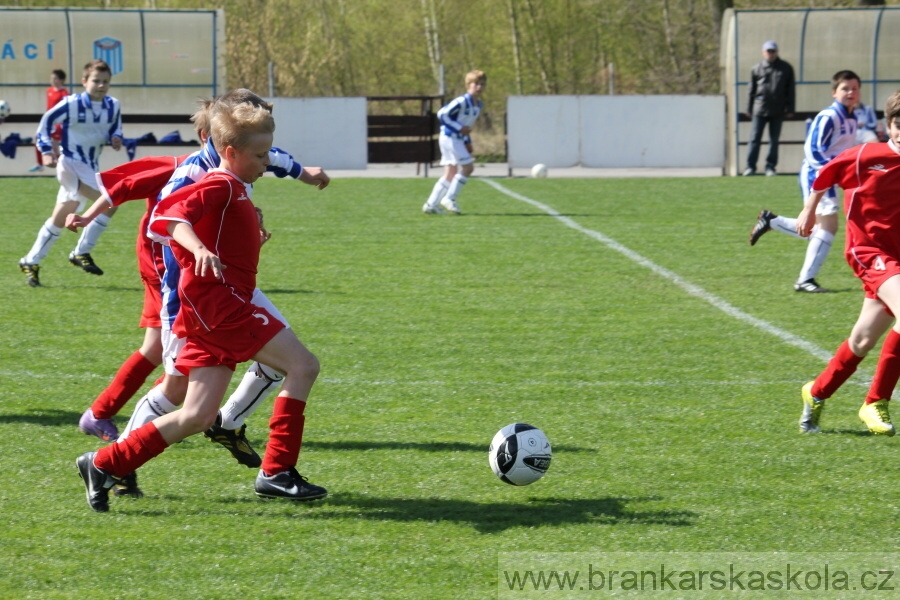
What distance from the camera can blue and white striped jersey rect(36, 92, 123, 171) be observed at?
10.1 m

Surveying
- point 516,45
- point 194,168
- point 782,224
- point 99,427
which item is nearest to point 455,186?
point 782,224

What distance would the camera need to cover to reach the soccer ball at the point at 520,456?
441 cm

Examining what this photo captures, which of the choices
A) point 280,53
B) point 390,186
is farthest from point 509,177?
point 280,53

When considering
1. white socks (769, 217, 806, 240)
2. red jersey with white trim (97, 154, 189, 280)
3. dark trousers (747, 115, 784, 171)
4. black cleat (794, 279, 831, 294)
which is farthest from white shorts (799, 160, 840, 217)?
dark trousers (747, 115, 784, 171)

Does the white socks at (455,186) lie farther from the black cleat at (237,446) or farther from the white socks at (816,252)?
the black cleat at (237,446)

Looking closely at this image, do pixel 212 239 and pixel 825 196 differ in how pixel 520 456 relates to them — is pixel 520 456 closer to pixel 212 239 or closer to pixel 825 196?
pixel 212 239

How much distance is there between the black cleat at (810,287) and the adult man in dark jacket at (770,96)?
12.0 metres

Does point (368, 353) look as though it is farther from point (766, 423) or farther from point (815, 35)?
point (815, 35)

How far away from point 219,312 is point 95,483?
0.74 metres

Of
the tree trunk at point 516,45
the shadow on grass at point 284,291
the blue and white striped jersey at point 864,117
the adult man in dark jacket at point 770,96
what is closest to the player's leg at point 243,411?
the shadow on grass at point 284,291

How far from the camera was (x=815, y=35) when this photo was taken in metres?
22.4

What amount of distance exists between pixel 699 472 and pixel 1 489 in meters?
2.63

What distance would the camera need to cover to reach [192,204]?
3.95 meters

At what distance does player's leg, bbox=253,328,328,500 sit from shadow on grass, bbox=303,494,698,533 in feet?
0.45
